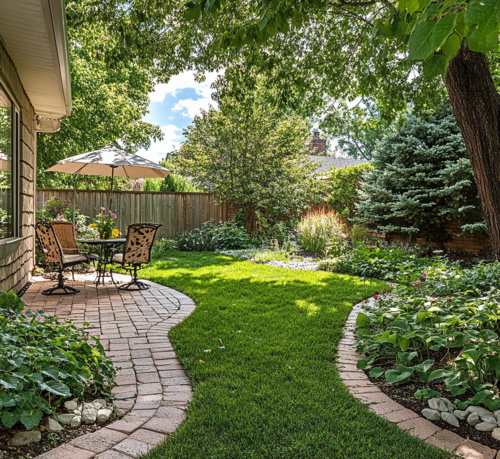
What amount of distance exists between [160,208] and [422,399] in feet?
33.0

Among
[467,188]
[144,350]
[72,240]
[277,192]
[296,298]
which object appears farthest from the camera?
[277,192]

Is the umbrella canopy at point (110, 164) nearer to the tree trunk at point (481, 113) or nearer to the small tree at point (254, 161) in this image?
the small tree at point (254, 161)

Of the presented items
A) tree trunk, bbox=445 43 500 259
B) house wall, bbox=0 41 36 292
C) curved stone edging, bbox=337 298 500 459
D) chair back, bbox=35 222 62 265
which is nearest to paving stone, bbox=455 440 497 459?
curved stone edging, bbox=337 298 500 459

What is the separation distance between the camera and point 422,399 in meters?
2.37

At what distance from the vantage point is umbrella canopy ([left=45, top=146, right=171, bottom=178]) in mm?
5973

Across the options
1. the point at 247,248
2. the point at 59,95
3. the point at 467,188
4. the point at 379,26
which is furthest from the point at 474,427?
the point at 247,248

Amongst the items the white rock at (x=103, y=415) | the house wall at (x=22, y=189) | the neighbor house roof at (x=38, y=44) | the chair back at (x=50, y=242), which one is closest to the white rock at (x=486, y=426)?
the white rock at (x=103, y=415)

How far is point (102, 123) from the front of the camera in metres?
12.6

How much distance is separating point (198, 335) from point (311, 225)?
21.5ft

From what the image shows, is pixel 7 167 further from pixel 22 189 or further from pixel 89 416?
pixel 89 416

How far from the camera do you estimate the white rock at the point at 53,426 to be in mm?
1909

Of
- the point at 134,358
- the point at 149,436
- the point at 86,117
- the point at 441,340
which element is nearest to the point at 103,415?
the point at 149,436

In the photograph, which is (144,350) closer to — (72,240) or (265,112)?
(72,240)

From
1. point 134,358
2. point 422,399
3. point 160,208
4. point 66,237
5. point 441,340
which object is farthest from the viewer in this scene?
point 160,208
